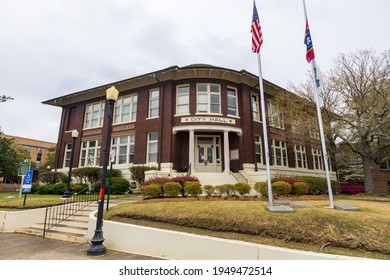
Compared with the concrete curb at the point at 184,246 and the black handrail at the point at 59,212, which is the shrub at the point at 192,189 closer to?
the black handrail at the point at 59,212

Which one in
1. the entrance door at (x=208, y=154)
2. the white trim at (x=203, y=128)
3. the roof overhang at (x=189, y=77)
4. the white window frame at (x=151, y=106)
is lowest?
the entrance door at (x=208, y=154)

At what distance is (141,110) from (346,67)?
16783mm

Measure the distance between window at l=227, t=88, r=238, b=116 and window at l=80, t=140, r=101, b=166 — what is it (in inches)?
516

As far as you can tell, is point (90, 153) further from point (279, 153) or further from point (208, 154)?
point (279, 153)

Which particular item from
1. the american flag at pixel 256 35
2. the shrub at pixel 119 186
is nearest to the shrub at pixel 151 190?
the shrub at pixel 119 186

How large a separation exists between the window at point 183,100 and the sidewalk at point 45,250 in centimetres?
1321

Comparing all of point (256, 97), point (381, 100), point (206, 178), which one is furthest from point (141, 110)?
point (381, 100)

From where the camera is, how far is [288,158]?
22312mm

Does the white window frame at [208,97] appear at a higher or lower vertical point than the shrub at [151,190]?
higher

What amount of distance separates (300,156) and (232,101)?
1014cm

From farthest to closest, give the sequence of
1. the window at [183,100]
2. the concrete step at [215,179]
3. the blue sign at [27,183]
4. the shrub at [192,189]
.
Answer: the window at [183,100], the concrete step at [215,179], the shrub at [192,189], the blue sign at [27,183]

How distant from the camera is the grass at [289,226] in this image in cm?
485

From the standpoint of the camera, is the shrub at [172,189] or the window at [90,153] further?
the window at [90,153]

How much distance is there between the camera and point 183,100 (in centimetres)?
1925
